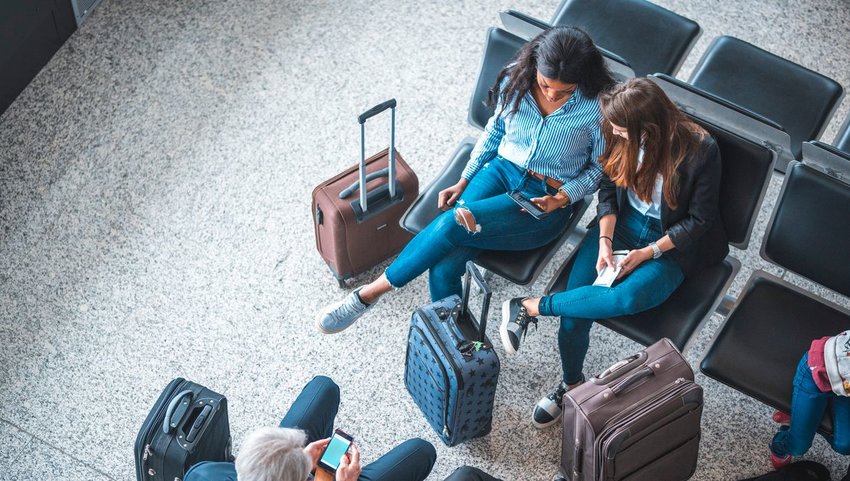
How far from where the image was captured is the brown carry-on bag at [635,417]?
282 cm

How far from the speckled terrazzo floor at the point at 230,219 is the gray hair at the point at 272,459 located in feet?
3.05

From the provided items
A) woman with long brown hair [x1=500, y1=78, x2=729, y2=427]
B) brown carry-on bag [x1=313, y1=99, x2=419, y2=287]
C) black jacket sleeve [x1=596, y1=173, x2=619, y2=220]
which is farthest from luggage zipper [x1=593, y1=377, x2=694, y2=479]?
brown carry-on bag [x1=313, y1=99, x2=419, y2=287]

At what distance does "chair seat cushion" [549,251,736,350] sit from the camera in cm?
303

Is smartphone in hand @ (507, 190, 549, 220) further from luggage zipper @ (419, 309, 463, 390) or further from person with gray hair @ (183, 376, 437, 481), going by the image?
person with gray hair @ (183, 376, 437, 481)

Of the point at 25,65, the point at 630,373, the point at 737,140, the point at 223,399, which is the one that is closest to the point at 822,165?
the point at 737,140

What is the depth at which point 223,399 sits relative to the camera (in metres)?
2.90

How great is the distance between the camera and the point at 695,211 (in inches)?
117

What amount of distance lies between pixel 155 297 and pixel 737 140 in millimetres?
2154

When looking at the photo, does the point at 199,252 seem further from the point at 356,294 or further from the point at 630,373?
the point at 630,373

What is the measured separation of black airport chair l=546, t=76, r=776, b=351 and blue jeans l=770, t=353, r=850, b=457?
346mm

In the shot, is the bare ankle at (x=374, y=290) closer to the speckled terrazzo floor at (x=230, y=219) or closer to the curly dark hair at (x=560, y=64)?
the speckled terrazzo floor at (x=230, y=219)

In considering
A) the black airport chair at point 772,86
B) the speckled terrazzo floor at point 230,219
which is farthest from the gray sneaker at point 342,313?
the black airport chair at point 772,86

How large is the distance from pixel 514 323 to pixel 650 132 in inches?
31.2

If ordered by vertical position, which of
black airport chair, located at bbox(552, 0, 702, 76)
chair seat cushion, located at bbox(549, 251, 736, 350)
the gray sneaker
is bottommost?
the gray sneaker
